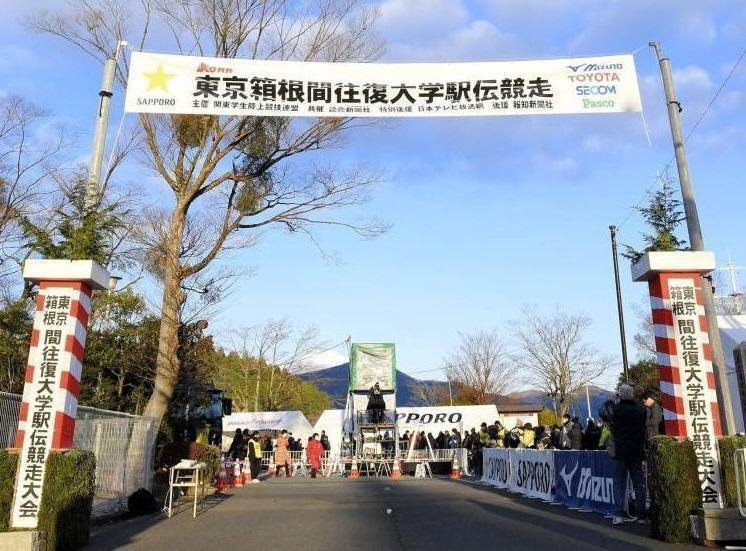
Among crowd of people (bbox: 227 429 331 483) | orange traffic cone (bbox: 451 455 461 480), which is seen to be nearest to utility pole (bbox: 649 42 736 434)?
orange traffic cone (bbox: 451 455 461 480)

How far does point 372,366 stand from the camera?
3006cm

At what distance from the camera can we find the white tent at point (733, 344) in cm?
A: 2266

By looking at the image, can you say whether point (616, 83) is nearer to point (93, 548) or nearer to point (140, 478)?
point (93, 548)

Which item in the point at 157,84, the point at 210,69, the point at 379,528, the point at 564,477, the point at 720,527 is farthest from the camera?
the point at 564,477

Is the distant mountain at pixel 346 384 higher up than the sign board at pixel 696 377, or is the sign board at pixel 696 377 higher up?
the distant mountain at pixel 346 384

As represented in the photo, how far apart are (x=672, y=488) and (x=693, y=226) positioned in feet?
13.5

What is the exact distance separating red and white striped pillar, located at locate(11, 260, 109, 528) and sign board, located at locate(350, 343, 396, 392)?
21.6 metres

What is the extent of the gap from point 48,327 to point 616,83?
30.0ft

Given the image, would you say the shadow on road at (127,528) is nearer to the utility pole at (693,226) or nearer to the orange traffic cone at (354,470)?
the utility pole at (693,226)

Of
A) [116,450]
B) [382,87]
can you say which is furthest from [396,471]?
[382,87]

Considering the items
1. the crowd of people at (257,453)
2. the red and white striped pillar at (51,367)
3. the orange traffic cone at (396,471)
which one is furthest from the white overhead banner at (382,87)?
the orange traffic cone at (396,471)

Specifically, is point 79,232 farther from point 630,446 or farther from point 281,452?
point 281,452

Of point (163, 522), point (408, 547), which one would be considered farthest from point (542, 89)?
point (163, 522)

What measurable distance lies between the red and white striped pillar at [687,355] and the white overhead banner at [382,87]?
3.23 m
